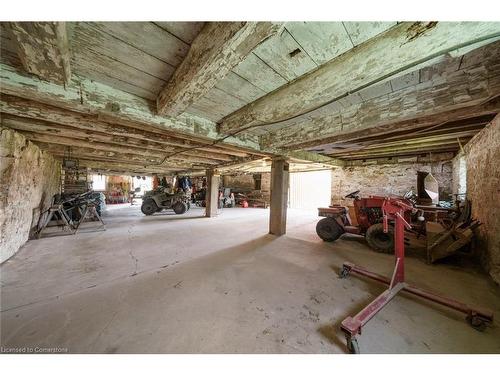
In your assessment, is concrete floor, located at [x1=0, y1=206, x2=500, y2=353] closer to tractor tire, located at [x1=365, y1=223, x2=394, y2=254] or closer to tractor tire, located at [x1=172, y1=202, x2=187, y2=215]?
tractor tire, located at [x1=365, y1=223, x2=394, y2=254]

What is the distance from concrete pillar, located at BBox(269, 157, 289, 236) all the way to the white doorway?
5.62m

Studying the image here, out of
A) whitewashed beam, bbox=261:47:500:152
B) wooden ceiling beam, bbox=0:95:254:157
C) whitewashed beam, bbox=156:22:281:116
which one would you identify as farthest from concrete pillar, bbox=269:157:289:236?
whitewashed beam, bbox=156:22:281:116

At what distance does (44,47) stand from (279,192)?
162 inches

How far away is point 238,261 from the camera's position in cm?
295

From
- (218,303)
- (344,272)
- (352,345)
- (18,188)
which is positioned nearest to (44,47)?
(218,303)

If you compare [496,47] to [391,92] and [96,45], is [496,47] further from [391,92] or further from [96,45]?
[96,45]

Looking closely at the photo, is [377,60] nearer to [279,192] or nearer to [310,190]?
[279,192]

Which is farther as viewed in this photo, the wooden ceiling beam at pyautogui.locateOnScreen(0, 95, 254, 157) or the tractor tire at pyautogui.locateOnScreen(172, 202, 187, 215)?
the tractor tire at pyautogui.locateOnScreen(172, 202, 187, 215)

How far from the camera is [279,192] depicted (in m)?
4.54

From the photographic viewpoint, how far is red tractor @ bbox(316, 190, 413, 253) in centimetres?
346

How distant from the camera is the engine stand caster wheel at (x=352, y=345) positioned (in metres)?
1.28

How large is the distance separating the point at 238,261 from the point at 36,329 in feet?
7.06

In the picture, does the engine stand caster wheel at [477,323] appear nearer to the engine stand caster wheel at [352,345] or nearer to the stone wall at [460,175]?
the engine stand caster wheel at [352,345]

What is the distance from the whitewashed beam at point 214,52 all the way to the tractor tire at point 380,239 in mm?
3776
